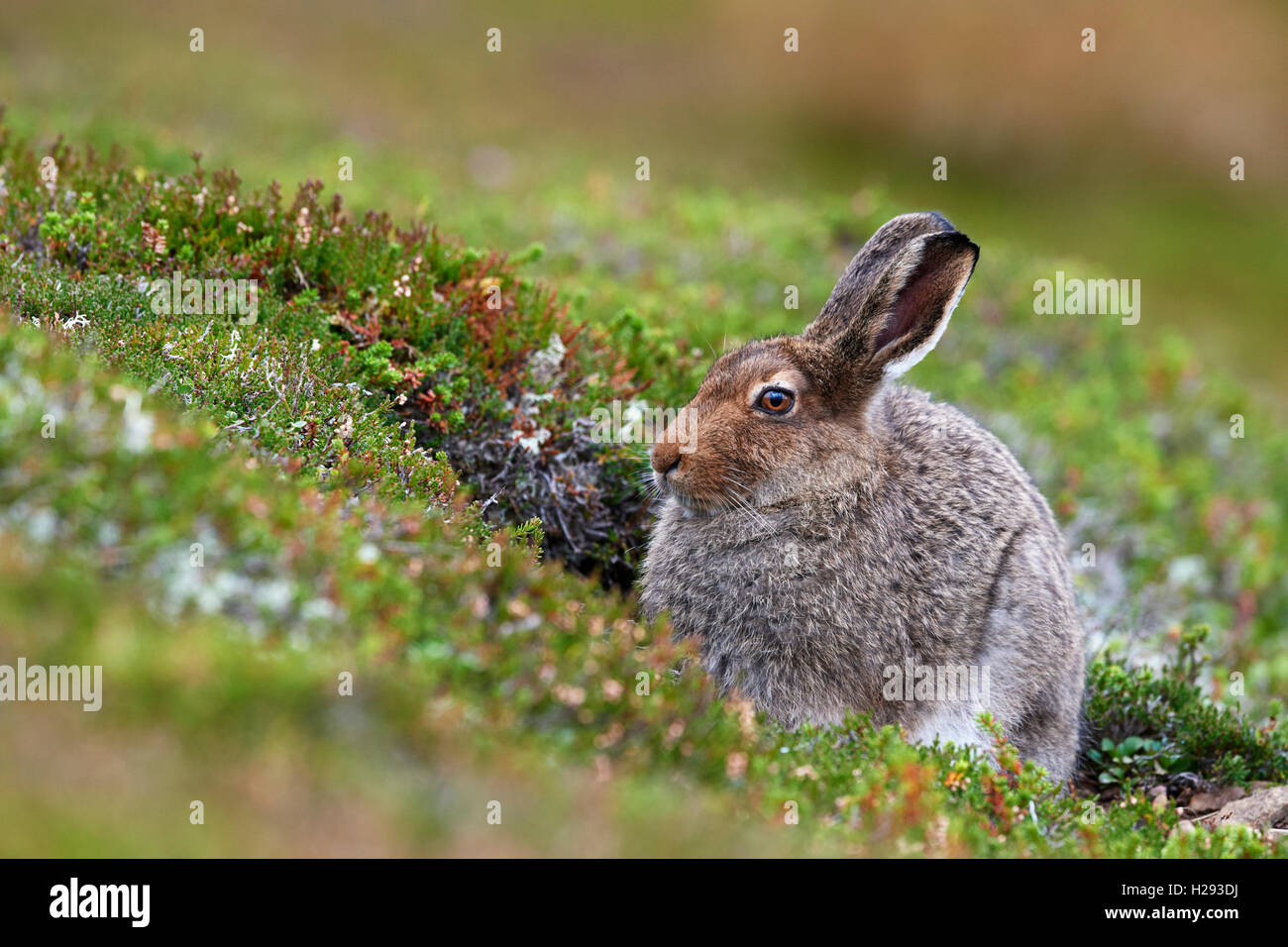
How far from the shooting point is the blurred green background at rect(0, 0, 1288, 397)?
92.8 ft

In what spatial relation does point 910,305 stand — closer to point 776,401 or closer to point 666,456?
point 776,401

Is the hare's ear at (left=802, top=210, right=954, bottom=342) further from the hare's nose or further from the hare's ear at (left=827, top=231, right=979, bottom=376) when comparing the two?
the hare's nose

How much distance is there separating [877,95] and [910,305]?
2663 cm

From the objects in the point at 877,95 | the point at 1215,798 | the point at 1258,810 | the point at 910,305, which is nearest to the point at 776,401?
the point at 910,305

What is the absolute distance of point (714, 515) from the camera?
9.17 meters

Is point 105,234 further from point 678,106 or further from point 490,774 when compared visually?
point 678,106

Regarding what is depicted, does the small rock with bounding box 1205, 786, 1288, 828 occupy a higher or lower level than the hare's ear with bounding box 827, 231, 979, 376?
lower

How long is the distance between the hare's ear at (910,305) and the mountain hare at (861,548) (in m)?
0.01

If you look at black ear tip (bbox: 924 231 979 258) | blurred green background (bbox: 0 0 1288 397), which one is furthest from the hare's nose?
blurred green background (bbox: 0 0 1288 397)

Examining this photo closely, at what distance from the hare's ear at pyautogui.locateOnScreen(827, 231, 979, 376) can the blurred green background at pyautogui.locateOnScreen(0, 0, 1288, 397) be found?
1665 cm

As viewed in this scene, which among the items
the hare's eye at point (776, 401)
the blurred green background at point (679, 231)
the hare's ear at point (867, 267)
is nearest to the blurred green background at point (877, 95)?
the blurred green background at point (679, 231)

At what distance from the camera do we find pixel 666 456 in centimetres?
881

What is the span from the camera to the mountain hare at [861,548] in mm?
8703
